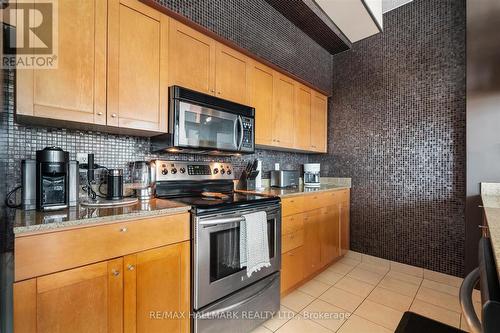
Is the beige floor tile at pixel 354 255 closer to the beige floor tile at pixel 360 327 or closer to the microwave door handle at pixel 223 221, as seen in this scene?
the beige floor tile at pixel 360 327

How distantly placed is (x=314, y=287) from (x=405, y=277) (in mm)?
1085

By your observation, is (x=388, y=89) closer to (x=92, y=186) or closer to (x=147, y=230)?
(x=147, y=230)

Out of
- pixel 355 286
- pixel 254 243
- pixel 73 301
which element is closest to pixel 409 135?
pixel 355 286

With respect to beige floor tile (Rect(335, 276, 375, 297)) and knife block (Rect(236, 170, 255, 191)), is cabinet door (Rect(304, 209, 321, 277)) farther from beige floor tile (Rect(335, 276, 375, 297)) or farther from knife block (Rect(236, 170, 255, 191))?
knife block (Rect(236, 170, 255, 191))

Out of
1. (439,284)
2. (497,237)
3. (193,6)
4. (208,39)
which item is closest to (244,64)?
(208,39)

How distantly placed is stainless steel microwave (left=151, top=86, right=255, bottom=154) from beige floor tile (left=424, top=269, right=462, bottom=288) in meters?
2.35

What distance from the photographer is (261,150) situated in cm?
281

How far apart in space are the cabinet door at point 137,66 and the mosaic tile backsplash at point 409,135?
8.10ft

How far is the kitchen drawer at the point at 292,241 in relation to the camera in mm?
1985

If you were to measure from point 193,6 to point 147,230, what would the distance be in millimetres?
1566

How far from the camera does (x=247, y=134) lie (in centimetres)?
207

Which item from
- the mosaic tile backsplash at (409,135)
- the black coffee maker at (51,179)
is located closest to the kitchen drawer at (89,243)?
the black coffee maker at (51,179)

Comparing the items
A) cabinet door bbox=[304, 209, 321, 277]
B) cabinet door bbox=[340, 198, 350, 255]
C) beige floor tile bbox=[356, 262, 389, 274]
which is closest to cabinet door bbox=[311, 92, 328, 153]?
cabinet door bbox=[340, 198, 350, 255]

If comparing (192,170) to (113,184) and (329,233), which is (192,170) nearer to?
(113,184)
